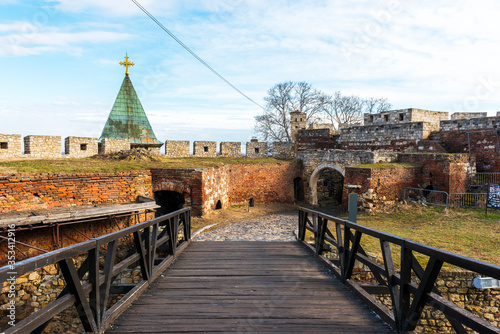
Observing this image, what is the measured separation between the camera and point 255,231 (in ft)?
33.8

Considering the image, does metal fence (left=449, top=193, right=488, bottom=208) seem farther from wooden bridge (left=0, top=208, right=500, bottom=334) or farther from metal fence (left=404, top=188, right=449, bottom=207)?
wooden bridge (left=0, top=208, right=500, bottom=334)

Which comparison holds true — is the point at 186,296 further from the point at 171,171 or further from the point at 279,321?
the point at 171,171

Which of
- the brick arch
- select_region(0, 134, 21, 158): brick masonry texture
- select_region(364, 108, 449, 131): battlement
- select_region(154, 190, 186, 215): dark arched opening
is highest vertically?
select_region(364, 108, 449, 131): battlement

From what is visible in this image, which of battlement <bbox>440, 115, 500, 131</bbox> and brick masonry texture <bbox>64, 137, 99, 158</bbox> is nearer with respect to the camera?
brick masonry texture <bbox>64, 137, 99, 158</bbox>

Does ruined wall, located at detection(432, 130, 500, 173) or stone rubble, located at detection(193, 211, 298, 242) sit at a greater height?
ruined wall, located at detection(432, 130, 500, 173)

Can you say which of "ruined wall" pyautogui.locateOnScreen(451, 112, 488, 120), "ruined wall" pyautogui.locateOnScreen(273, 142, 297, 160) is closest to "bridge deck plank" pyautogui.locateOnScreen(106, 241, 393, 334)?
"ruined wall" pyautogui.locateOnScreen(273, 142, 297, 160)

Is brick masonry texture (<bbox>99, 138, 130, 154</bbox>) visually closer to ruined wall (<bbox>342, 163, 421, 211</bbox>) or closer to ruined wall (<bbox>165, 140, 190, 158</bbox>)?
ruined wall (<bbox>165, 140, 190, 158</bbox>)

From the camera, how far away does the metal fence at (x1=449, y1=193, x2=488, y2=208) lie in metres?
13.6

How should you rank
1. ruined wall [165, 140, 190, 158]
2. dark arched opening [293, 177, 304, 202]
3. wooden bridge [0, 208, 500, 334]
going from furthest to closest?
dark arched opening [293, 177, 304, 202]
ruined wall [165, 140, 190, 158]
wooden bridge [0, 208, 500, 334]

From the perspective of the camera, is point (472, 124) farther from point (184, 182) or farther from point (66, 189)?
point (66, 189)

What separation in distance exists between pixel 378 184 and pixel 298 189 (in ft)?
22.0

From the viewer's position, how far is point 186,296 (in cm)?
369

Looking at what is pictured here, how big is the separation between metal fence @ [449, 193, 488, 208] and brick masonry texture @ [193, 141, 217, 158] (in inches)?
469

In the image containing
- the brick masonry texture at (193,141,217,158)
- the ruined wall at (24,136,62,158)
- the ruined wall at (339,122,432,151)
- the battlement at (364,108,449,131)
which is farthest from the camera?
the battlement at (364,108,449,131)
